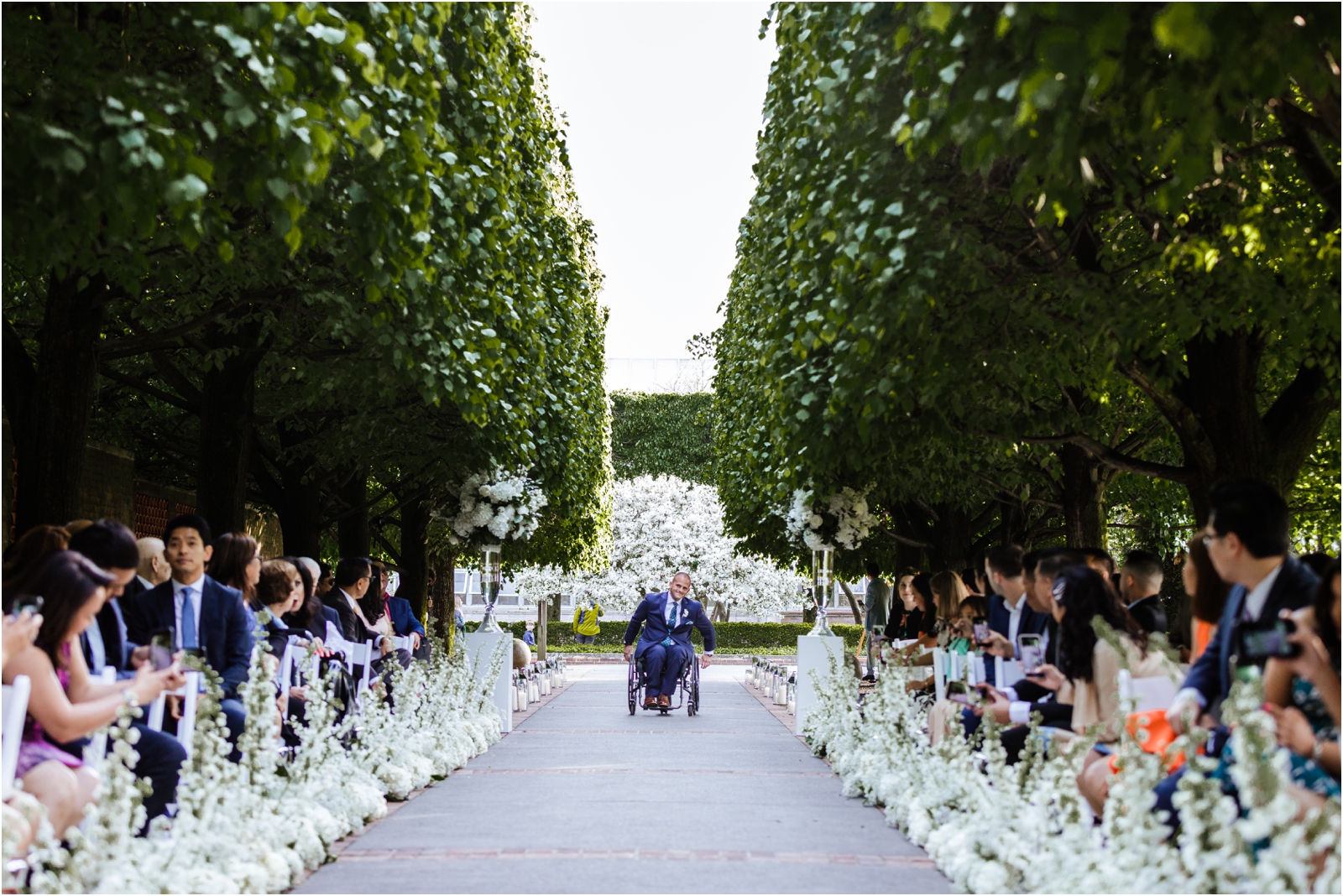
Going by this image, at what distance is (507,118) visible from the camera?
13484mm

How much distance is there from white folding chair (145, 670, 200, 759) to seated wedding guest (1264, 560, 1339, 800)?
15.1 ft

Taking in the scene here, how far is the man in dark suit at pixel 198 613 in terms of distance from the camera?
802 cm

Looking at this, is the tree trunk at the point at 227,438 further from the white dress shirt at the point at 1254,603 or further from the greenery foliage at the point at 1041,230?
the white dress shirt at the point at 1254,603

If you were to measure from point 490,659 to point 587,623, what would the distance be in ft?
92.9

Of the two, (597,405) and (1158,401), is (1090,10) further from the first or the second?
(597,405)

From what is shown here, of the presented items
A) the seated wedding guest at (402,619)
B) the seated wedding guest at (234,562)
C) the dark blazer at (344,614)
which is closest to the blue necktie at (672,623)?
the seated wedding guest at (402,619)

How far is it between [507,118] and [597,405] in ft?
37.3

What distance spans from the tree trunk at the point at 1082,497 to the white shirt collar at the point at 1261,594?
12.2 meters

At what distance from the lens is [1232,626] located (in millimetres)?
5410

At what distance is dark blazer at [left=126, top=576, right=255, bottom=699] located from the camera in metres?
8.05

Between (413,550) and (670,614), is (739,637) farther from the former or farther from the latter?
(670,614)

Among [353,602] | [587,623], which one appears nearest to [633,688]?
[353,602]

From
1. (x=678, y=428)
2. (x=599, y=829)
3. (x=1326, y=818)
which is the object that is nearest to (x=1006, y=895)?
(x=1326, y=818)

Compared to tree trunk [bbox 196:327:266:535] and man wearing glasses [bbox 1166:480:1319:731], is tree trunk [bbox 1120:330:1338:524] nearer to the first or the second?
man wearing glasses [bbox 1166:480:1319:731]
